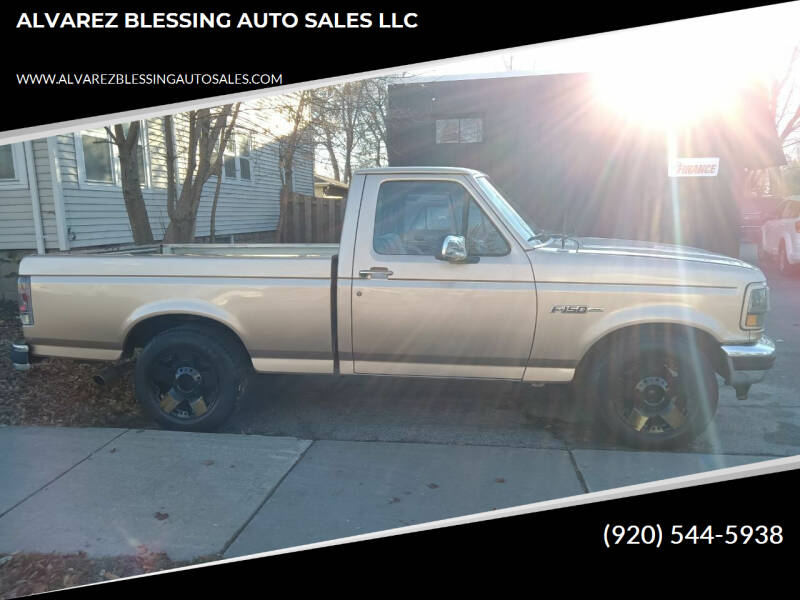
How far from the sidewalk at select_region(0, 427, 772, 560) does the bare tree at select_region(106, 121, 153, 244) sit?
14.3ft

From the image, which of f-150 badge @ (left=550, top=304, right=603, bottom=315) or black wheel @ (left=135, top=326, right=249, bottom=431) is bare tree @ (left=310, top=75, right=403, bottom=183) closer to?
black wheel @ (left=135, top=326, right=249, bottom=431)

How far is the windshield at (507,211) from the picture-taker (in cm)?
434

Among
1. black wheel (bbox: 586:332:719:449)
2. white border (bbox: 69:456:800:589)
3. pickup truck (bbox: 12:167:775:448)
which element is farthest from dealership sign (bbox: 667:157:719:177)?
white border (bbox: 69:456:800:589)

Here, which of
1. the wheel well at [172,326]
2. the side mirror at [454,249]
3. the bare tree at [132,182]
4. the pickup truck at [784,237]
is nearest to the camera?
the side mirror at [454,249]

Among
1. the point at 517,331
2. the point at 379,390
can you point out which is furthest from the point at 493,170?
the point at 517,331

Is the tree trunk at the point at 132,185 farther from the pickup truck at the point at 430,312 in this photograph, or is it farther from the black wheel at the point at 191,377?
the black wheel at the point at 191,377

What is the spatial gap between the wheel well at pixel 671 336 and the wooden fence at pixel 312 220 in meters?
12.4

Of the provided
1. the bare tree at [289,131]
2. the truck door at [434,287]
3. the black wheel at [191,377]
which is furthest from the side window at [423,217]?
the bare tree at [289,131]

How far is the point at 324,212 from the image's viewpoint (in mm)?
19359

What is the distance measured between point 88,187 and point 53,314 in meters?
5.94

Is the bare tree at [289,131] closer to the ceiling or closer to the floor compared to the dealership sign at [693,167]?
closer to the ceiling

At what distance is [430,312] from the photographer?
14.0ft

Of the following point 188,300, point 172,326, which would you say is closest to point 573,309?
point 188,300

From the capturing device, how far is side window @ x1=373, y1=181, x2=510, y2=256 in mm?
4336
